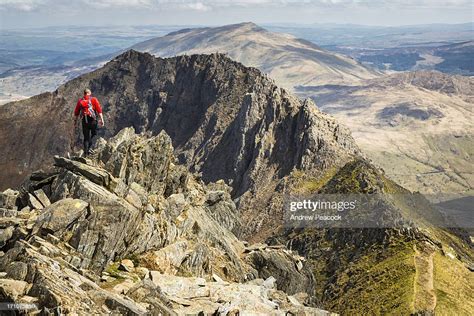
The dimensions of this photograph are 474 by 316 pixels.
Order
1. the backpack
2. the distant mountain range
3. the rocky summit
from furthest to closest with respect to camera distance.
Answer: the backpack → the distant mountain range → the rocky summit

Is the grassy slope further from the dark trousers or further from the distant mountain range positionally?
the dark trousers

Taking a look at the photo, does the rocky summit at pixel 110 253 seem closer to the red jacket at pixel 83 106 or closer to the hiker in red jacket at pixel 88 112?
the hiker in red jacket at pixel 88 112

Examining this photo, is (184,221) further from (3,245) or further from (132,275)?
(3,245)

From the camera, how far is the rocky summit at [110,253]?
34.8 meters

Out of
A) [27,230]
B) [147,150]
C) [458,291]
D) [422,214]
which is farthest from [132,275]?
[422,214]

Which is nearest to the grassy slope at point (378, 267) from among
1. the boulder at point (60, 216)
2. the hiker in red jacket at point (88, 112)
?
the hiker in red jacket at point (88, 112)

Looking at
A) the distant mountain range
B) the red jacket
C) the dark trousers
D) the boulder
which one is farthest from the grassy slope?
the red jacket

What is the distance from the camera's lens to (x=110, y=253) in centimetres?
4659

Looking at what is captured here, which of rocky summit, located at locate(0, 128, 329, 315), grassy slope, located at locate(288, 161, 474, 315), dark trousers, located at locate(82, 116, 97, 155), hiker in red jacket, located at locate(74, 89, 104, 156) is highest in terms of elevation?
hiker in red jacket, located at locate(74, 89, 104, 156)

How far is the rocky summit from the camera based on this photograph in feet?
114

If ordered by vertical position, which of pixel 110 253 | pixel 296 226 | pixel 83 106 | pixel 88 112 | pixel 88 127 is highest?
pixel 83 106

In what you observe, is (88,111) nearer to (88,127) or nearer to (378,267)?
(88,127)

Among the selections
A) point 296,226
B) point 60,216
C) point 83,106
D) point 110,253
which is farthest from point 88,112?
point 296,226

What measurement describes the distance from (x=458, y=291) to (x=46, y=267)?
82.6 meters
